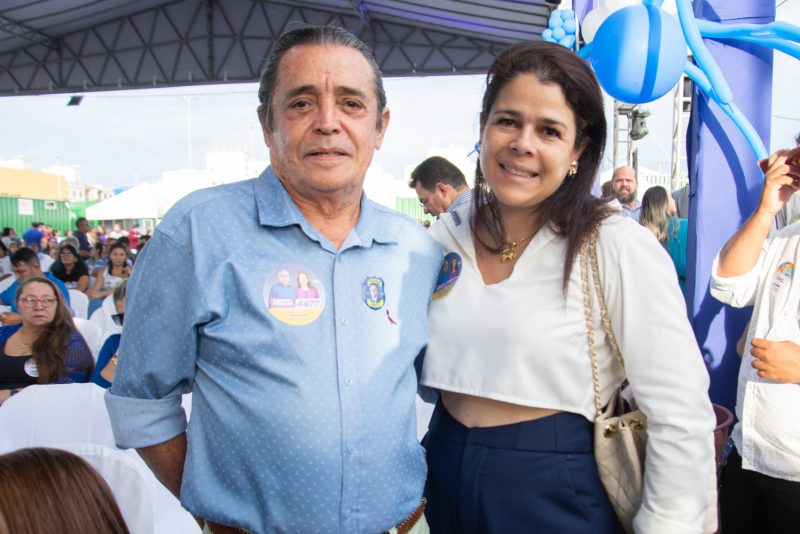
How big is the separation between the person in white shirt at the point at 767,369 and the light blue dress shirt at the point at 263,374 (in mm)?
1230

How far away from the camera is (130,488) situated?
6.66 feet

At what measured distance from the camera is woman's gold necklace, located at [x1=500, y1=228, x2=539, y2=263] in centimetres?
150

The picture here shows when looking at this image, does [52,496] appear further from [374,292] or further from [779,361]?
[779,361]

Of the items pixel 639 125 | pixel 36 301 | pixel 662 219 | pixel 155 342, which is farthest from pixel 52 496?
pixel 639 125

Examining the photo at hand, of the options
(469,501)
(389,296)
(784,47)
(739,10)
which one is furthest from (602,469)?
(739,10)

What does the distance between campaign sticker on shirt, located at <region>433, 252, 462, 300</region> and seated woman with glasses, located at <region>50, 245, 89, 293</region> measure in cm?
753

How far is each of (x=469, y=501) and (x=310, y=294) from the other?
23.1 inches

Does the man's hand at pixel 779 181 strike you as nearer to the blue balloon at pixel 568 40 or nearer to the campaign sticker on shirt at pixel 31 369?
the blue balloon at pixel 568 40

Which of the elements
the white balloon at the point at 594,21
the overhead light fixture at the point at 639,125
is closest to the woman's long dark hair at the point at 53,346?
the white balloon at the point at 594,21

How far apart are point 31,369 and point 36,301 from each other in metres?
0.42

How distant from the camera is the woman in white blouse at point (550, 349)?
4.08ft

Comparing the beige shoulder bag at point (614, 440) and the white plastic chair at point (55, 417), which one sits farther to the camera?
the white plastic chair at point (55, 417)

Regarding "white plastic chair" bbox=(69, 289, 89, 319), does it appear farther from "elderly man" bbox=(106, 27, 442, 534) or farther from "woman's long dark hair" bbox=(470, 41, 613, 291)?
"woman's long dark hair" bbox=(470, 41, 613, 291)

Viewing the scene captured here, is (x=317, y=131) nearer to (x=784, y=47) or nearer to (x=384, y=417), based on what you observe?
(x=384, y=417)
